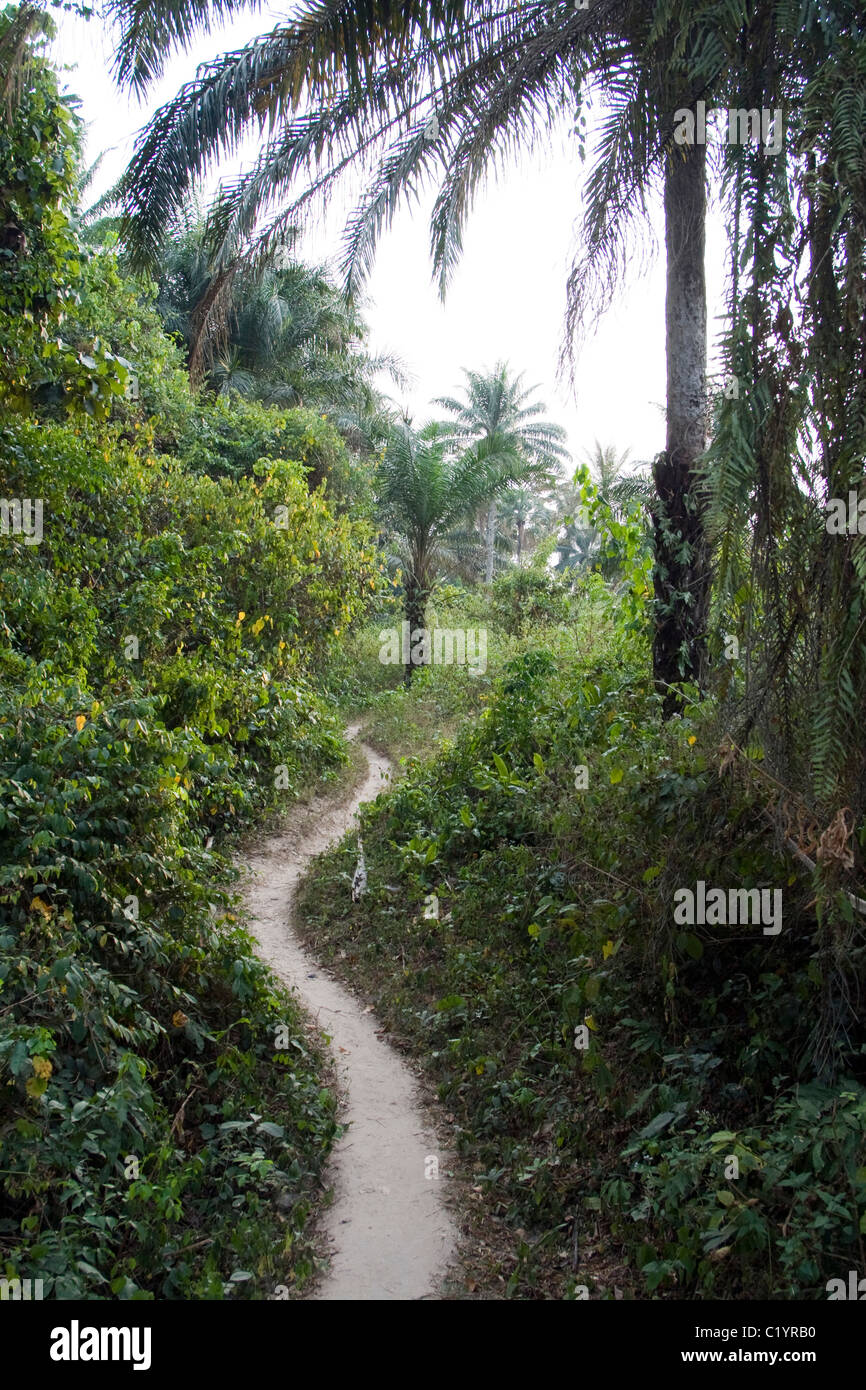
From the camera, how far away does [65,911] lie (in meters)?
5.35

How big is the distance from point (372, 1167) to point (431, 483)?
1563cm

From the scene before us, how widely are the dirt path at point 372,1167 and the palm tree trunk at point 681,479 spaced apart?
12.4ft

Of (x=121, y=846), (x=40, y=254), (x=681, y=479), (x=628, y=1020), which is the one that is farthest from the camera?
(x=681, y=479)

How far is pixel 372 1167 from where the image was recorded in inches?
201

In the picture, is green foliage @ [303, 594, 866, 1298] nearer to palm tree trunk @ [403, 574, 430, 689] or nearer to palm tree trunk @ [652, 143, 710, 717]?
palm tree trunk @ [652, 143, 710, 717]

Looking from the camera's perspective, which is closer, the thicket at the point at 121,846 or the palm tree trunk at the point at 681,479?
the thicket at the point at 121,846

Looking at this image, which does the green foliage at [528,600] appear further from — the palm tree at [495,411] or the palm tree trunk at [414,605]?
the palm tree at [495,411]

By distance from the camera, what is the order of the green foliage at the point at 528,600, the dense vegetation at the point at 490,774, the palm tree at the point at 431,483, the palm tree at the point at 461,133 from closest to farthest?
the dense vegetation at the point at 490,774
the palm tree at the point at 461,133
the palm tree at the point at 431,483
the green foliage at the point at 528,600

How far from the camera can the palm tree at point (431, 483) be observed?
1920cm

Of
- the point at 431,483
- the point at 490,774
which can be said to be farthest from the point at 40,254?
the point at 431,483

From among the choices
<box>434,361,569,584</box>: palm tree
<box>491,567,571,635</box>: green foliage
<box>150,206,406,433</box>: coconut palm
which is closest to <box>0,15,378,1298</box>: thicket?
<box>491,567,571,635</box>: green foliage

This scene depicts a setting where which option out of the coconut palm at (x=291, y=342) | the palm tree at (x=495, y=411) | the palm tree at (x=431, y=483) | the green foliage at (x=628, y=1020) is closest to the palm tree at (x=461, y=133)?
the green foliage at (x=628, y=1020)

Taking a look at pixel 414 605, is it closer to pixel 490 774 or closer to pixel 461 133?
pixel 490 774

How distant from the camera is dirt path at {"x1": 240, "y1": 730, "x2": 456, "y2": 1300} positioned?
13.8 ft
